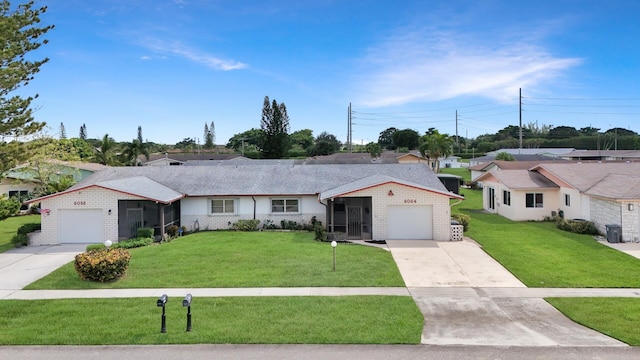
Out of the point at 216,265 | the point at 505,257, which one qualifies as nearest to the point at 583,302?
the point at 505,257

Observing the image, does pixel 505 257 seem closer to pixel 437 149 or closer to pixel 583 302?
pixel 583 302

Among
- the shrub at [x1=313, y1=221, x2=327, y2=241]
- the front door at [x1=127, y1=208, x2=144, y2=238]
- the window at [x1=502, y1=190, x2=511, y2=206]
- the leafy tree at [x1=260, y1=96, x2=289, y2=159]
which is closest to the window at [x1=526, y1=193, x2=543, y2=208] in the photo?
the window at [x1=502, y1=190, x2=511, y2=206]

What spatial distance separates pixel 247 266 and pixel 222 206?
9.66 meters

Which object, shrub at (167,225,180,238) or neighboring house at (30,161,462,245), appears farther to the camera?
shrub at (167,225,180,238)

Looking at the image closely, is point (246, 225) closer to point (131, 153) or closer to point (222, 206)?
point (222, 206)

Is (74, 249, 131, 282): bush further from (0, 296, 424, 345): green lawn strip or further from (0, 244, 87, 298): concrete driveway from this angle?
(0, 244, 87, 298): concrete driveway

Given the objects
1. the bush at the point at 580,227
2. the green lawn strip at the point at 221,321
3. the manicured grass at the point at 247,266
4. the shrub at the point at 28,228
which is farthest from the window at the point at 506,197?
the shrub at the point at 28,228

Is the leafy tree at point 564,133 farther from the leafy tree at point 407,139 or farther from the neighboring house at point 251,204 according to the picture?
the neighboring house at point 251,204

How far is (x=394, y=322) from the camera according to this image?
1152 cm

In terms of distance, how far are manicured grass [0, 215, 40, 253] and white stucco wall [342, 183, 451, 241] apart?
18.3 m

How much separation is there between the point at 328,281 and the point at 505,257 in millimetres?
8631

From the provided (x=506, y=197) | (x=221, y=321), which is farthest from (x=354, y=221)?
(x=506, y=197)

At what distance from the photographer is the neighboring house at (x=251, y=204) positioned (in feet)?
74.6

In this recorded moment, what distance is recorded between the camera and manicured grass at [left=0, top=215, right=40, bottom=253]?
23170 millimetres
